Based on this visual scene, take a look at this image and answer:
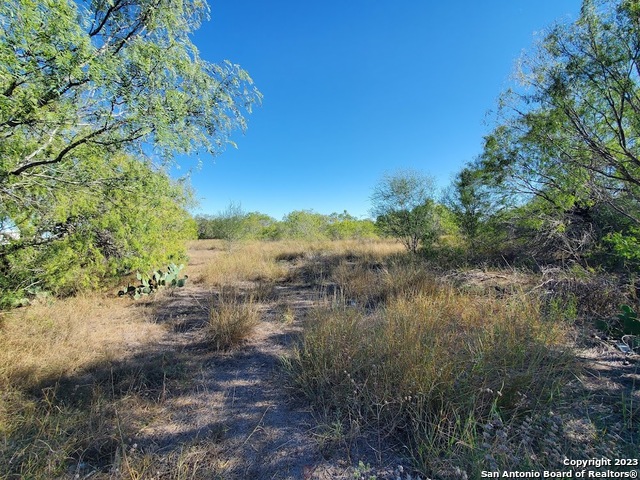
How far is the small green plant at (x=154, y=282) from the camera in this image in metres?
5.42

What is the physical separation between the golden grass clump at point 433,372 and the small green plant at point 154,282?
471cm

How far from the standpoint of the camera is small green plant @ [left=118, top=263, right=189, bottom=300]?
542 cm

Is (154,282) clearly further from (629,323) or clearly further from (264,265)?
(629,323)

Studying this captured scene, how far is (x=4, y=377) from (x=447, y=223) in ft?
31.6

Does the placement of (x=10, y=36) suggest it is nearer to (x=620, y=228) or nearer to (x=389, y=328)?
(x=389, y=328)

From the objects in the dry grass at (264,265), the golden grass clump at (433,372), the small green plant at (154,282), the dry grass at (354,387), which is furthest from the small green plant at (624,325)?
the small green plant at (154,282)

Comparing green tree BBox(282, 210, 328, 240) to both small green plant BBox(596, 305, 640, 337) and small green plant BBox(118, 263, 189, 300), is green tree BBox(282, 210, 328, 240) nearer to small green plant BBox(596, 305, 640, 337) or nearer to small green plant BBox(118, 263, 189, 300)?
small green plant BBox(118, 263, 189, 300)

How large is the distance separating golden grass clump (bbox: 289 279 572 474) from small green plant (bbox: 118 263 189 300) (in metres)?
4.71

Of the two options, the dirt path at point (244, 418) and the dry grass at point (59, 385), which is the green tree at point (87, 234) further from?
the dirt path at point (244, 418)

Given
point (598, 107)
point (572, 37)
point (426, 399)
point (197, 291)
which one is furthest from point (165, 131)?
point (598, 107)

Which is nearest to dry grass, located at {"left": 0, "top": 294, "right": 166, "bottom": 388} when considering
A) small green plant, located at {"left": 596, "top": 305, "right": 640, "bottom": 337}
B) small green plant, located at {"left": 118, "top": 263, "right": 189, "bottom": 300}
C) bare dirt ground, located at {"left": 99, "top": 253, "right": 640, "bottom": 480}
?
bare dirt ground, located at {"left": 99, "top": 253, "right": 640, "bottom": 480}

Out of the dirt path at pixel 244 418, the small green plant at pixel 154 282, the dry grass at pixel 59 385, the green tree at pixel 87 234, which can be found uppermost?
the green tree at pixel 87 234

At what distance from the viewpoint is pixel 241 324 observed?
344cm

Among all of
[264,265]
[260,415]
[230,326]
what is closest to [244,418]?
[260,415]
